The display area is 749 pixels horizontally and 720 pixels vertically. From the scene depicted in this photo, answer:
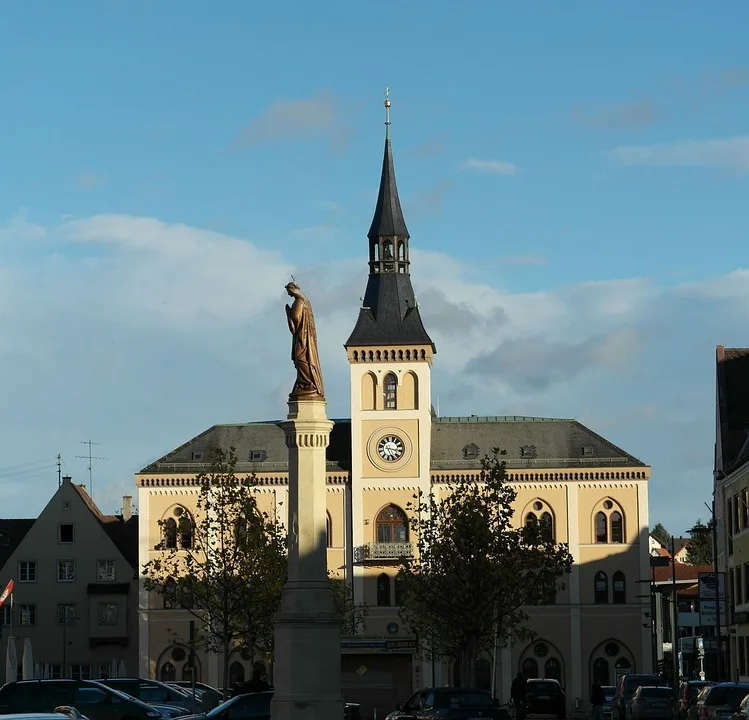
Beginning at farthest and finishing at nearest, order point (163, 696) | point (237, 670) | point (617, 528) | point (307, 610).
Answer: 1. point (617, 528)
2. point (237, 670)
3. point (163, 696)
4. point (307, 610)

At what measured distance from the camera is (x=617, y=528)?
9500cm

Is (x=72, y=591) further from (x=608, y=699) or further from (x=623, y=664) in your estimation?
(x=608, y=699)

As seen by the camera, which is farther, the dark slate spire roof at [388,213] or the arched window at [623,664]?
the dark slate spire roof at [388,213]

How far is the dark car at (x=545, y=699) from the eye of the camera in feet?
225

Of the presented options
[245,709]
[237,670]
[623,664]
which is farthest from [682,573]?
[245,709]

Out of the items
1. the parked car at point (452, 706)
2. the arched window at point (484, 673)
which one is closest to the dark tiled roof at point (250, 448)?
the arched window at point (484, 673)

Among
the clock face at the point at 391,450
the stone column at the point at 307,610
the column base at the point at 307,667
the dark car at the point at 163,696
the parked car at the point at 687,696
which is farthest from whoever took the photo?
the clock face at the point at 391,450

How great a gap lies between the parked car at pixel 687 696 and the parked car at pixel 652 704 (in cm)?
44

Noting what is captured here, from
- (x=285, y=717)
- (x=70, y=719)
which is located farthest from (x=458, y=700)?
(x=70, y=719)

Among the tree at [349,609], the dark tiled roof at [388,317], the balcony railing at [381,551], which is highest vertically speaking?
the dark tiled roof at [388,317]

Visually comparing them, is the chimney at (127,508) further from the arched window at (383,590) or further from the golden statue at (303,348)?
the golden statue at (303,348)

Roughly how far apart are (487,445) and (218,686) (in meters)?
19.9

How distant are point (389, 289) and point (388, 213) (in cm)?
496

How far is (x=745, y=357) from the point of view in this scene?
8344cm
